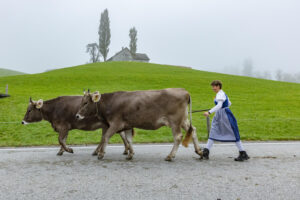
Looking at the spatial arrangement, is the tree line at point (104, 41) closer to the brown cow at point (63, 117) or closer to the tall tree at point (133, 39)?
the tall tree at point (133, 39)

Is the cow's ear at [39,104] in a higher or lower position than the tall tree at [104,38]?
lower

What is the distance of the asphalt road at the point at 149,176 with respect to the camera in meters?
4.16

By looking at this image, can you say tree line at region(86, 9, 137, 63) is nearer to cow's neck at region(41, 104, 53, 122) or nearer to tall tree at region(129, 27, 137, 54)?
tall tree at region(129, 27, 137, 54)

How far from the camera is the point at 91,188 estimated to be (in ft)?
14.4

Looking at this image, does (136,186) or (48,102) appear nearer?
(136,186)

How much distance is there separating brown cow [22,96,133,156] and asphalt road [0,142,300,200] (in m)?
0.71

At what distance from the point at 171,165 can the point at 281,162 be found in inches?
106

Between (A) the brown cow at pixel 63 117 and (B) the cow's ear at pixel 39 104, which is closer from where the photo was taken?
(A) the brown cow at pixel 63 117

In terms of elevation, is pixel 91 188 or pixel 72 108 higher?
pixel 72 108

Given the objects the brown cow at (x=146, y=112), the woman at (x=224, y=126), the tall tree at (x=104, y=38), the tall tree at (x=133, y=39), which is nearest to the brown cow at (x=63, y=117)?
the brown cow at (x=146, y=112)

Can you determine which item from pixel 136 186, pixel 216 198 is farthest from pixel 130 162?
pixel 216 198

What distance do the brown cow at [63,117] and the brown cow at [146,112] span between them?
19.2 inches

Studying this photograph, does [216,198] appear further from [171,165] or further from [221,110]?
[221,110]

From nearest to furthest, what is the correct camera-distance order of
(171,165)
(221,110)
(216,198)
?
1. (216,198)
2. (171,165)
3. (221,110)
